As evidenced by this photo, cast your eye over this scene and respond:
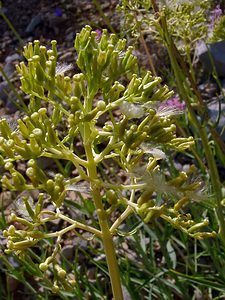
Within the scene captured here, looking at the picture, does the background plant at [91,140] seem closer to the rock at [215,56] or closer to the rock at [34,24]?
the rock at [215,56]

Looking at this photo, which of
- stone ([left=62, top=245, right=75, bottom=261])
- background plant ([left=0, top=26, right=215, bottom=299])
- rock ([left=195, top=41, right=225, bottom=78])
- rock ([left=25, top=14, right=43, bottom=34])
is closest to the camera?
background plant ([left=0, top=26, right=215, bottom=299])

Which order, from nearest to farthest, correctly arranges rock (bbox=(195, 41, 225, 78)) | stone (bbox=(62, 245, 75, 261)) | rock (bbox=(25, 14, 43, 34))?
1. stone (bbox=(62, 245, 75, 261))
2. rock (bbox=(195, 41, 225, 78))
3. rock (bbox=(25, 14, 43, 34))

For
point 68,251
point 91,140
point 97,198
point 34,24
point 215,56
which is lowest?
point 68,251

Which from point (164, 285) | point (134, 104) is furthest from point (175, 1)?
point (164, 285)

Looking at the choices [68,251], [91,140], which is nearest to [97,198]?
[91,140]

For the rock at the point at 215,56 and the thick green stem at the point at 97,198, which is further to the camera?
the rock at the point at 215,56

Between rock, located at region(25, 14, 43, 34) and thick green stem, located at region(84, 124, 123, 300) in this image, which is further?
rock, located at region(25, 14, 43, 34)

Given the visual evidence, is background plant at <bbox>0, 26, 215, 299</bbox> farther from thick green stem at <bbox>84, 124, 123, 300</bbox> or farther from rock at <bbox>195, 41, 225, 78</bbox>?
rock at <bbox>195, 41, 225, 78</bbox>

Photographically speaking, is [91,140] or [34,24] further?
[34,24]

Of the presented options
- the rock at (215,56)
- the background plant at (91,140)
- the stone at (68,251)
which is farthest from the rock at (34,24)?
the background plant at (91,140)

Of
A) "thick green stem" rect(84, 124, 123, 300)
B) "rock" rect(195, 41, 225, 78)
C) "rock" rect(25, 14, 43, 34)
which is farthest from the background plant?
"rock" rect(25, 14, 43, 34)

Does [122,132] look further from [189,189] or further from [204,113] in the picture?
[204,113]

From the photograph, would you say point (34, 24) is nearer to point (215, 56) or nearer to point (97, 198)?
point (215, 56)
